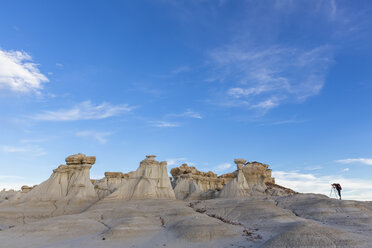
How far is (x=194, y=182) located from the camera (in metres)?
64.9

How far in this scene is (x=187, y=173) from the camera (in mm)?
70000

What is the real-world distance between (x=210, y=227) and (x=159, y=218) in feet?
27.1

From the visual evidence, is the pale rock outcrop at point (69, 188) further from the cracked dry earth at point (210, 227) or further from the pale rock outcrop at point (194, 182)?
the pale rock outcrop at point (194, 182)

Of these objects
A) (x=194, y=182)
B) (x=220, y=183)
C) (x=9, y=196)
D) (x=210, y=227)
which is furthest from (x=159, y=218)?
(x=9, y=196)

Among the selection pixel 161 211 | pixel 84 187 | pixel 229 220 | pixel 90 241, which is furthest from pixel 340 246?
pixel 84 187

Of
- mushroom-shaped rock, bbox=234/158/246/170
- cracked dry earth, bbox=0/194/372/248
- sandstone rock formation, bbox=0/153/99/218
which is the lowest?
cracked dry earth, bbox=0/194/372/248

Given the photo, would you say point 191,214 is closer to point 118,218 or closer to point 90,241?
point 118,218

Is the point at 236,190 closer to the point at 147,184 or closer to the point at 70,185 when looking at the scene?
the point at 147,184

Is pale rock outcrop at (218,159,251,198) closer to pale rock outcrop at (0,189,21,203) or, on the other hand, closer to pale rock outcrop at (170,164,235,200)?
pale rock outcrop at (170,164,235,200)

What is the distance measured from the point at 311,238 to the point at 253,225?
9.49m

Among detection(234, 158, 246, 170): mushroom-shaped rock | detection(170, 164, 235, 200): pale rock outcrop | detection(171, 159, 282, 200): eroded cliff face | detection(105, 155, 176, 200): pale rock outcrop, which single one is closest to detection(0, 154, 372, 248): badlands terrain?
detection(105, 155, 176, 200): pale rock outcrop

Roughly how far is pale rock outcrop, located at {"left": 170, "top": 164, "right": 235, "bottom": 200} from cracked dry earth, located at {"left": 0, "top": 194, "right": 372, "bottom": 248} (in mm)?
24178

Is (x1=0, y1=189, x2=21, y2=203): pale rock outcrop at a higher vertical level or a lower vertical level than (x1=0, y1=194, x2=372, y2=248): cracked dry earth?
higher

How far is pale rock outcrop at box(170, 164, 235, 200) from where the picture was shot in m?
59.7
